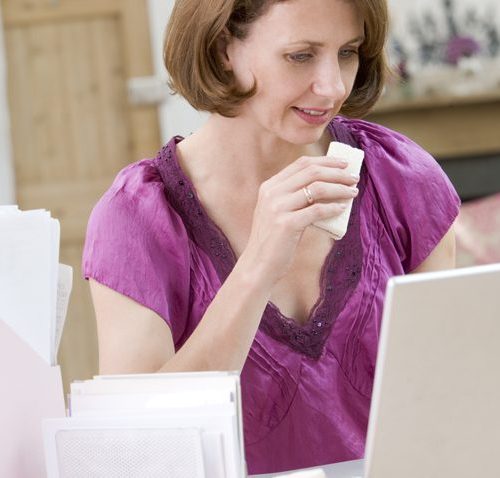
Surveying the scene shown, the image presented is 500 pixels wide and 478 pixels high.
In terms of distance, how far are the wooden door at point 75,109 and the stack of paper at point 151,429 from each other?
3051 mm

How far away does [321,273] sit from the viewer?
173 cm

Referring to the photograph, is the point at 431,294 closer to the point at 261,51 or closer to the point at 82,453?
the point at 82,453

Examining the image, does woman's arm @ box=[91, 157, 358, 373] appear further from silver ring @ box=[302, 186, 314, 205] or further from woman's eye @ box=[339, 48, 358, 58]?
woman's eye @ box=[339, 48, 358, 58]

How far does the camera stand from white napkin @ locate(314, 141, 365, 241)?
4.64 ft

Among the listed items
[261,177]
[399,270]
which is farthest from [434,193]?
[261,177]

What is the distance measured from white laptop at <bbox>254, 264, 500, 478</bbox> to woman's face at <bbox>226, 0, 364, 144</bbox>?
1.85 ft

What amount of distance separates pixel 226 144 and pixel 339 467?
1.81ft


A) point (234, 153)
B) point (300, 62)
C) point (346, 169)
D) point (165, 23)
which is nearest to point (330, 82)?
point (300, 62)

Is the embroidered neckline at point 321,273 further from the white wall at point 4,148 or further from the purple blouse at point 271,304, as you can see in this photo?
the white wall at point 4,148

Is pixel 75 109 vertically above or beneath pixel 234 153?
beneath

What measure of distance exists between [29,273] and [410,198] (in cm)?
72

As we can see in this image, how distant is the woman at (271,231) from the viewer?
58.8 inches

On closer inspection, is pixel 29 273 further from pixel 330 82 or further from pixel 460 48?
pixel 460 48

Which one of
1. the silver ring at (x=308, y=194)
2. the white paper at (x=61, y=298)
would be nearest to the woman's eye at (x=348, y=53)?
the silver ring at (x=308, y=194)
